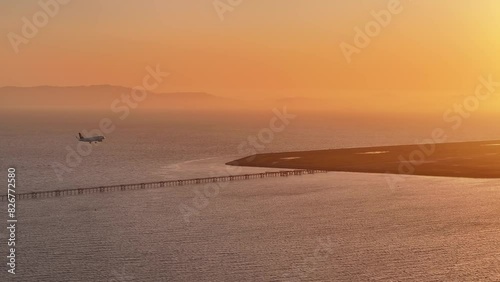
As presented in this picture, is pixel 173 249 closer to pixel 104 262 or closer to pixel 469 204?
pixel 104 262

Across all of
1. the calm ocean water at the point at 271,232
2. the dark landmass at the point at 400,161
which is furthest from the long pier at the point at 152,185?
the dark landmass at the point at 400,161

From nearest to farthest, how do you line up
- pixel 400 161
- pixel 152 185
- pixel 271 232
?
pixel 271 232 → pixel 152 185 → pixel 400 161

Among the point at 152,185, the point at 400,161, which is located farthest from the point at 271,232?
the point at 400,161

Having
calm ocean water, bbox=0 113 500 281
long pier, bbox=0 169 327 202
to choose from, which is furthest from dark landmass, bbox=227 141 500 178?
calm ocean water, bbox=0 113 500 281

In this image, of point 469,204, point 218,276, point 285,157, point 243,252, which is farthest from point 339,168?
point 218,276

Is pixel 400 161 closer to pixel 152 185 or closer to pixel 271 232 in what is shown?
pixel 152 185

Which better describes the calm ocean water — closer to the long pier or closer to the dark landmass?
the long pier

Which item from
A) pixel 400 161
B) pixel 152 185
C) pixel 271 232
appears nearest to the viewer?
pixel 271 232

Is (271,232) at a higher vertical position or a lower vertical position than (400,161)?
lower
